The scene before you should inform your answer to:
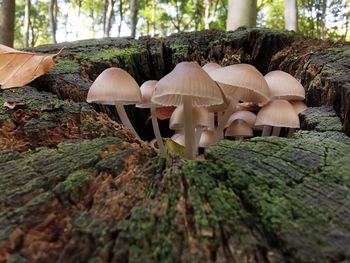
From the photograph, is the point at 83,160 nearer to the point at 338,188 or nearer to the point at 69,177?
the point at 69,177

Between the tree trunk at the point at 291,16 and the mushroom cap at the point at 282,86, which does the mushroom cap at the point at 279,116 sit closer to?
the mushroom cap at the point at 282,86

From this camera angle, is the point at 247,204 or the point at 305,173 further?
the point at 305,173

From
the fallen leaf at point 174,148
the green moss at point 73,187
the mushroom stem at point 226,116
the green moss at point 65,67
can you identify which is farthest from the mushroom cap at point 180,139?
the green moss at point 73,187

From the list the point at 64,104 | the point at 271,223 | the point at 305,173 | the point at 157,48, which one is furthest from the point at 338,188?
the point at 157,48

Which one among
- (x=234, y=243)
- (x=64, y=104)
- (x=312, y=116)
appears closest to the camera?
(x=234, y=243)

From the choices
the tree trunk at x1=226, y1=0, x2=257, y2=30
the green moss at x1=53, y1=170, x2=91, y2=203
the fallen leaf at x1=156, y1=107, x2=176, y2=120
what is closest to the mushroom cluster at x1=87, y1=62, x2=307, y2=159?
the fallen leaf at x1=156, y1=107, x2=176, y2=120

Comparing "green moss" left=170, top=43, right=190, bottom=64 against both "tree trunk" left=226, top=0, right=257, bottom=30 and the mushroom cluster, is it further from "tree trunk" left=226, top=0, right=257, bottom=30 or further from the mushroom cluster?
"tree trunk" left=226, top=0, right=257, bottom=30
